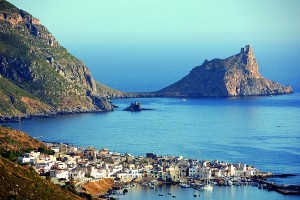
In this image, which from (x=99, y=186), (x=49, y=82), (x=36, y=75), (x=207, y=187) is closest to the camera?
(x=99, y=186)

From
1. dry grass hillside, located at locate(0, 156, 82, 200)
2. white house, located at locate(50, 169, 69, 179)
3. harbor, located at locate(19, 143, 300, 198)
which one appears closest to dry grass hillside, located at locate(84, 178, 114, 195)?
harbor, located at locate(19, 143, 300, 198)

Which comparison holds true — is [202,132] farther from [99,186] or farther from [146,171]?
[99,186]

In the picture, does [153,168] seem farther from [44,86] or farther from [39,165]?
[44,86]

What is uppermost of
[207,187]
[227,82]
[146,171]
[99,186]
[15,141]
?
[227,82]

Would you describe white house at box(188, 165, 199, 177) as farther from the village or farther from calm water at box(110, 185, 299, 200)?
calm water at box(110, 185, 299, 200)

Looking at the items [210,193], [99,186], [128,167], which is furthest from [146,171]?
[210,193]

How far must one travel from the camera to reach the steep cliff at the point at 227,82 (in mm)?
148875

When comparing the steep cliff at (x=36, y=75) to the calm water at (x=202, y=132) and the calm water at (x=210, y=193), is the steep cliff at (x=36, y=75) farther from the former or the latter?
the calm water at (x=210, y=193)

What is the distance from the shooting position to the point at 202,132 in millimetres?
97562

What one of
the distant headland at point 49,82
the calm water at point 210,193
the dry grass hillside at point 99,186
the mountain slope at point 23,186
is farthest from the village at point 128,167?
the distant headland at point 49,82

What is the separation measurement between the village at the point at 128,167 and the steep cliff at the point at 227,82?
233 ft

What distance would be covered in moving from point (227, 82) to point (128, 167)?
79.7m

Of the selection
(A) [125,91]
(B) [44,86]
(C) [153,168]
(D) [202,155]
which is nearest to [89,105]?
(B) [44,86]

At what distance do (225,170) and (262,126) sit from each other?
32.2m
